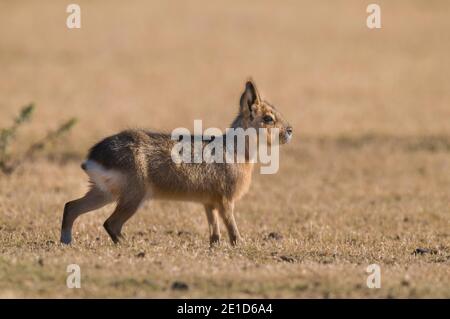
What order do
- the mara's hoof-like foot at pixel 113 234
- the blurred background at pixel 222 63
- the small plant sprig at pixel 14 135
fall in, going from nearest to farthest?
the mara's hoof-like foot at pixel 113 234 → the small plant sprig at pixel 14 135 → the blurred background at pixel 222 63

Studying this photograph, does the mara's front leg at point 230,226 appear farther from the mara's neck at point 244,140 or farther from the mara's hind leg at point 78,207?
the mara's hind leg at point 78,207

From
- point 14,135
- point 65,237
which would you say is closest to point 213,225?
point 65,237

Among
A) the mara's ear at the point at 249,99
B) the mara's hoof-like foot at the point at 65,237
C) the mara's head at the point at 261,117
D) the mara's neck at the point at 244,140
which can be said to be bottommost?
the mara's hoof-like foot at the point at 65,237

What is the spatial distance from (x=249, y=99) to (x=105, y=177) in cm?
249

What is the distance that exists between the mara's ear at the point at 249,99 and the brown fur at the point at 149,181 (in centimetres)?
6

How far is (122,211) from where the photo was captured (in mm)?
10625

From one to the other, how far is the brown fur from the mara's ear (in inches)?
2.4

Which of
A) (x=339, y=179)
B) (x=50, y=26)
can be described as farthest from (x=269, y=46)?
(x=339, y=179)

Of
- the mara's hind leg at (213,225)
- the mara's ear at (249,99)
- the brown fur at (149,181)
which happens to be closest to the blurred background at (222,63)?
the mara's ear at (249,99)

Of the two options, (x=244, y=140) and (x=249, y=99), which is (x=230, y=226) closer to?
(x=244, y=140)

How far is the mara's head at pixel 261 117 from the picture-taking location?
1200 cm

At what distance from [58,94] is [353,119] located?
9.72m

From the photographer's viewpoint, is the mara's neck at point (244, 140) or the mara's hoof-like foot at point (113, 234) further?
the mara's neck at point (244, 140)
